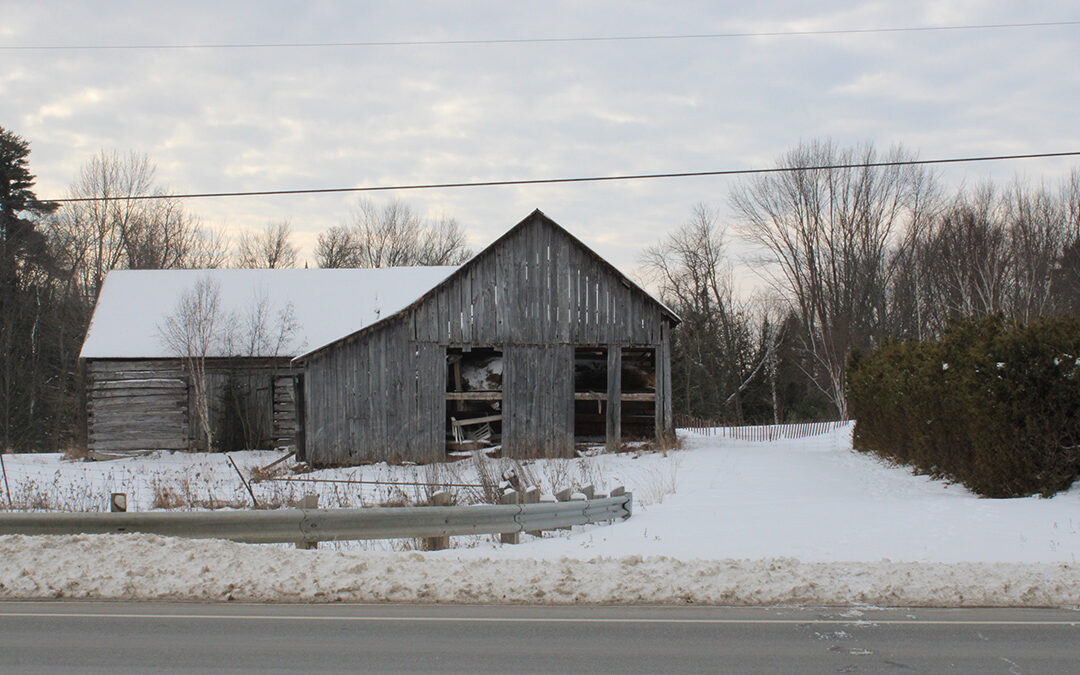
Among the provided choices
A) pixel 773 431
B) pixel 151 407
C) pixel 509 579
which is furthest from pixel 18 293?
pixel 509 579

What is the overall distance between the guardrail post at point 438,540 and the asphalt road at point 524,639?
2.65 meters

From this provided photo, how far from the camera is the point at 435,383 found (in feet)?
83.8

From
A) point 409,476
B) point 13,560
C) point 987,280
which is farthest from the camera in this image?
point 987,280

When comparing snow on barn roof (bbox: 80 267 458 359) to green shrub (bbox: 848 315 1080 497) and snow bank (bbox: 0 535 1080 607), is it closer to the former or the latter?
green shrub (bbox: 848 315 1080 497)

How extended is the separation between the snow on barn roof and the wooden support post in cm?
743

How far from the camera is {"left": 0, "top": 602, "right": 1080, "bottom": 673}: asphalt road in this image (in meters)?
6.05

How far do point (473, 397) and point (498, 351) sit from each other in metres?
1.77

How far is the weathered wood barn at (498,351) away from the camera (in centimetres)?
2527

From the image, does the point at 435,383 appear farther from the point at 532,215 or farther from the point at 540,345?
the point at 532,215

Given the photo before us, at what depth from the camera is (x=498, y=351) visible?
27016 millimetres

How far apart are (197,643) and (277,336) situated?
25.4 meters

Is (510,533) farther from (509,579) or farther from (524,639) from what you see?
(524,639)

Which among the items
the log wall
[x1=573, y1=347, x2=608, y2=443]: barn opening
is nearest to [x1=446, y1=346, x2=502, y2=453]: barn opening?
[x1=573, y1=347, x2=608, y2=443]: barn opening

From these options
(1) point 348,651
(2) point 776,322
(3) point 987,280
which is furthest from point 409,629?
(2) point 776,322
